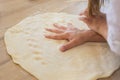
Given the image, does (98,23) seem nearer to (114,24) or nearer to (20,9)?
(114,24)

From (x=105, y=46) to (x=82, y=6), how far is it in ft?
1.40

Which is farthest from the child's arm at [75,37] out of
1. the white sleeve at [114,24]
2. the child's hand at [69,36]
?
the white sleeve at [114,24]

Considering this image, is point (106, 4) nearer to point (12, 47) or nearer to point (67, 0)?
point (12, 47)

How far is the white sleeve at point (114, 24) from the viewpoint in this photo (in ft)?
1.96

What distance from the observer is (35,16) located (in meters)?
0.99

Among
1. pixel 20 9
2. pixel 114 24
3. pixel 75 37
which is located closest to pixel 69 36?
pixel 75 37

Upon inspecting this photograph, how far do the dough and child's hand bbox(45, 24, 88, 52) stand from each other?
2 cm

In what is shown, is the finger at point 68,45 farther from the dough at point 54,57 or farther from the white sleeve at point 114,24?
the white sleeve at point 114,24

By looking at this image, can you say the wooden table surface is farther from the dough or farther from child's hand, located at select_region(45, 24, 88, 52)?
child's hand, located at select_region(45, 24, 88, 52)

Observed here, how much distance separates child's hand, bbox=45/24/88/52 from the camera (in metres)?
0.76

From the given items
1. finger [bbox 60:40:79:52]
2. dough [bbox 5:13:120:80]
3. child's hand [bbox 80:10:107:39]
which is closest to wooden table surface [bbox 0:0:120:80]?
dough [bbox 5:13:120:80]

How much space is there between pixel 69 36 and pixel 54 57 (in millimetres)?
120

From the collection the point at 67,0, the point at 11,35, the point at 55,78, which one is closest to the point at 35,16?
the point at 11,35

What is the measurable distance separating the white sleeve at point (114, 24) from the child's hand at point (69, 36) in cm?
14
